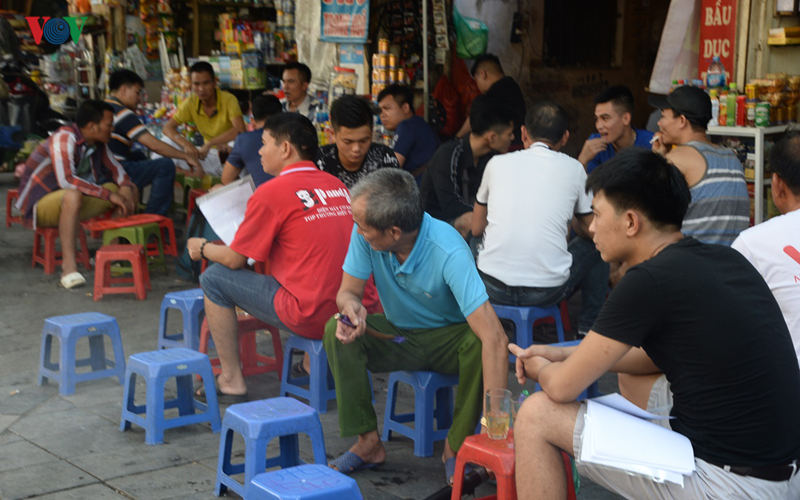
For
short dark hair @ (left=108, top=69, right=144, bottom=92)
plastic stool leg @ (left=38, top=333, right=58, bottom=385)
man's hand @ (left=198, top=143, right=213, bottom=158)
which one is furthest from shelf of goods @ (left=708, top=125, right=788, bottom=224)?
short dark hair @ (left=108, top=69, right=144, bottom=92)

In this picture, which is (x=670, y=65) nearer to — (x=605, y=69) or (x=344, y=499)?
(x=605, y=69)

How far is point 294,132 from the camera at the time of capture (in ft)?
13.6

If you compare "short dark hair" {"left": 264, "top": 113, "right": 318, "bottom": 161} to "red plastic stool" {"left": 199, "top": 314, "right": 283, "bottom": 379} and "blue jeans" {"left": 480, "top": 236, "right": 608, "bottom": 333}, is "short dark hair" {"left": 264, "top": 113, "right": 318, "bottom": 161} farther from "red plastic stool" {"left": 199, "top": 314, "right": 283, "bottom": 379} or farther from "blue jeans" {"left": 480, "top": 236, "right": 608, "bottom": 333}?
"blue jeans" {"left": 480, "top": 236, "right": 608, "bottom": 333}

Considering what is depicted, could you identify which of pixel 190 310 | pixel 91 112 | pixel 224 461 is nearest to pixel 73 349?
pixel 190 310

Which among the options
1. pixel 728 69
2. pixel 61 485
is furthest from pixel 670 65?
pixel 61 485

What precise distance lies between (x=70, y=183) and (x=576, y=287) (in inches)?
151

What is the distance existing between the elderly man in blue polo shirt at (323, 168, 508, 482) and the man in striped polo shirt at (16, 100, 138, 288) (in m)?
3.65

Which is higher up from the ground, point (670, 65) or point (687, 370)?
point (670, 65)

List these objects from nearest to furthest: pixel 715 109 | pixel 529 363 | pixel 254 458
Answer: pixel 529 363 < pixel 254 458 < pixel 715 109

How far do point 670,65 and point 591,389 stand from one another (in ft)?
10.3

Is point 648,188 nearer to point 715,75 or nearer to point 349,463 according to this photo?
point 349,463

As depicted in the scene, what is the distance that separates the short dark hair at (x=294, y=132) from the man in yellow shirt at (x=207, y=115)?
3.88 meters

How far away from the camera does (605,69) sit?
8867mm

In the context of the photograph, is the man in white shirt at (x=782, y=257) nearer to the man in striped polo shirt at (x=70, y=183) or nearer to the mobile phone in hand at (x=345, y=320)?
the mobile phone in hand at (x=345, y=320)
